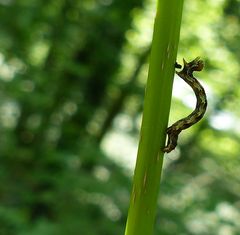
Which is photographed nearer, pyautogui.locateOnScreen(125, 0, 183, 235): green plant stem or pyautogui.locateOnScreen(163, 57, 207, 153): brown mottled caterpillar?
pyautogui.locateOnScreen(125, 0, 183, 235): green plant stem

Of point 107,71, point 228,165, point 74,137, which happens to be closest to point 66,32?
point 107,71

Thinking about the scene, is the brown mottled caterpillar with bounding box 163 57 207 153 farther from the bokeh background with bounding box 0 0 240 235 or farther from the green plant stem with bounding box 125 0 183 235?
the bokeh background with bounding box 0 0 240 235

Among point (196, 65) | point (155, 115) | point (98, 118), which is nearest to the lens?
point (155, 115)

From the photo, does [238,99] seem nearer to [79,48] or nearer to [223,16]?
[223,16]

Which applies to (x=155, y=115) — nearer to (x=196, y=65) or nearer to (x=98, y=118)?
(x=196, y=65)

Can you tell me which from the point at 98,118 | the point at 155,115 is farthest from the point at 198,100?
the point at 98,118

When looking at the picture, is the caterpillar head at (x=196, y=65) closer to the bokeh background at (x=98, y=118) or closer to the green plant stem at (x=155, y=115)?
the green plant stem at (x=155, y=115)

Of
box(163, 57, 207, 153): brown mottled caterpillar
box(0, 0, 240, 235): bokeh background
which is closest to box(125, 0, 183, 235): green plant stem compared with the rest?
box(163, 57, 207, 153): brown mottled caterpillar
